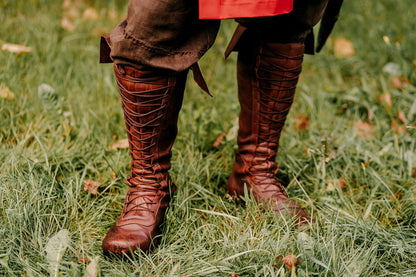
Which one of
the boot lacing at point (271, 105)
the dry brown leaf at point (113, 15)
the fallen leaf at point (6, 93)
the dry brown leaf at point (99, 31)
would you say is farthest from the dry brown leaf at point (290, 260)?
the dry brown leaf at point (113, 15)

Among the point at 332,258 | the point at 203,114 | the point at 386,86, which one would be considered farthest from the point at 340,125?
the point at 332,258

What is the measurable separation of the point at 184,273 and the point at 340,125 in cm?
119

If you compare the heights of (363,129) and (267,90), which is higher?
(267,90)

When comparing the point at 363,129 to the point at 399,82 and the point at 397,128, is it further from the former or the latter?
the point at 399,82

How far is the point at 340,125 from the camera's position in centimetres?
192

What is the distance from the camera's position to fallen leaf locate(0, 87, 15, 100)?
1.71 metres

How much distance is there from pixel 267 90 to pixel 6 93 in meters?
1.17

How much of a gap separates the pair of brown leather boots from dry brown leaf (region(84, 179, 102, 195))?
0.61 feet

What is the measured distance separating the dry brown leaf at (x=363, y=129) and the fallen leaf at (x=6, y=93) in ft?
5.22

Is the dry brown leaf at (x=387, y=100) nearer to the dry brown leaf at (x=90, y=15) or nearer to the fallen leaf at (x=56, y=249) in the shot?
the fallen leaf at (x=56, y=249)

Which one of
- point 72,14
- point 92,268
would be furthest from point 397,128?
point 72,14

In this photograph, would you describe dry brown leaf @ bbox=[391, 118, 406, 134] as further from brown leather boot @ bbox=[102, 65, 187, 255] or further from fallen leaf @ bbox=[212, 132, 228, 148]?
brown leather boot @ bbox=[102, 65, 187, 255]

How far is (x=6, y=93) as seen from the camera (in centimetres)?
172

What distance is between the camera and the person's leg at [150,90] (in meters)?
1.00
